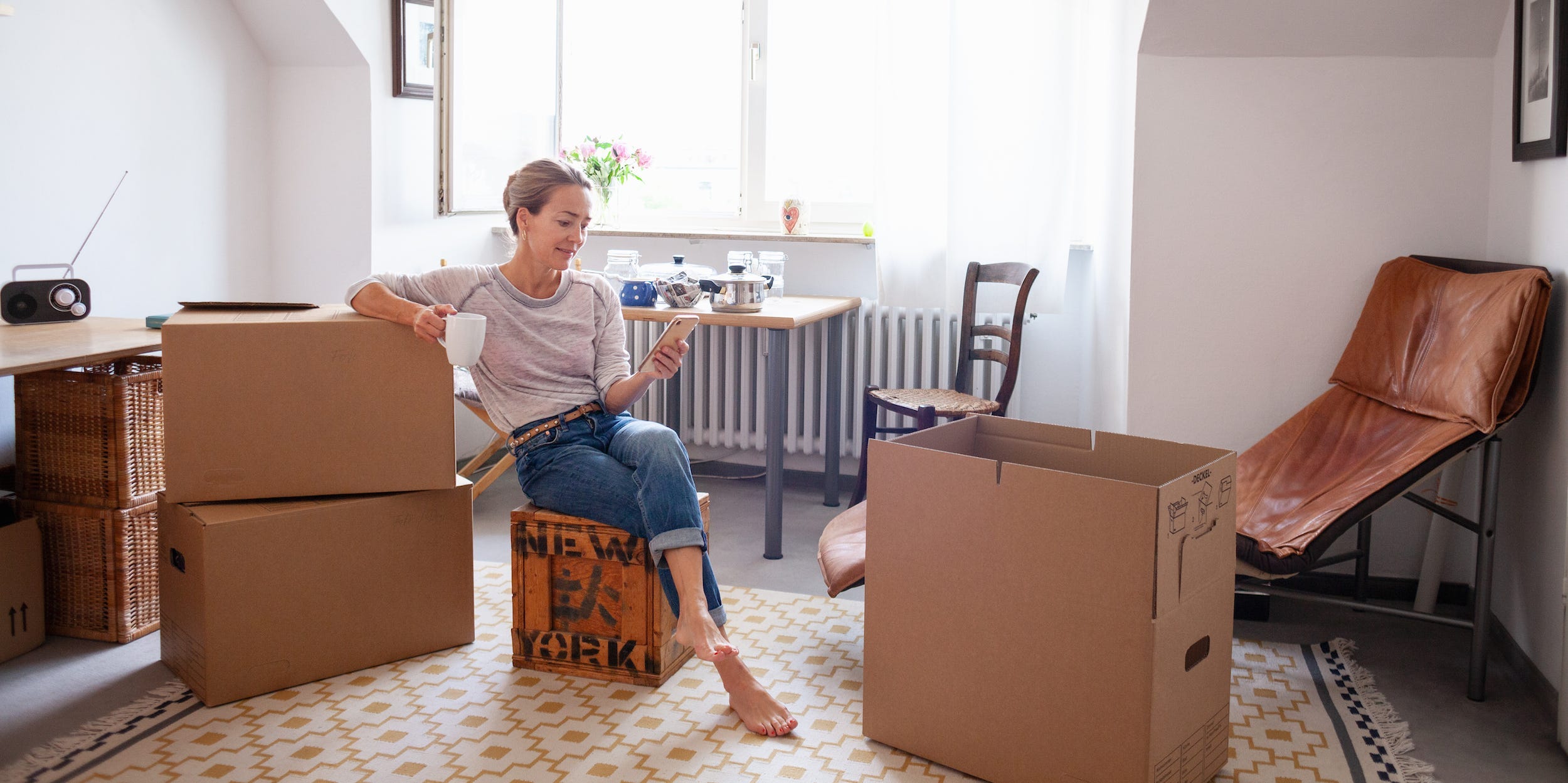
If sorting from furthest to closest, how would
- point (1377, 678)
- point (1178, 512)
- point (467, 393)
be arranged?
point (467, 393) → point (1377, 678) → point (1178, 512)

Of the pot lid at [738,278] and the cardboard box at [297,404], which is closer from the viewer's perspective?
the cardboard box at [297,404]

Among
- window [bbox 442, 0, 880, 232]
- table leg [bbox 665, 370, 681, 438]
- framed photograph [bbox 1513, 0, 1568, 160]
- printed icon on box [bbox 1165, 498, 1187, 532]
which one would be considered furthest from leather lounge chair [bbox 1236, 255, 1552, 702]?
table leg [bbox 665, 370, 681, 438]

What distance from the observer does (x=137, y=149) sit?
3.17m

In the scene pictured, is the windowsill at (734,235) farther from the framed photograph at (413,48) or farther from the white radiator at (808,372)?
the framed photograph at (413,48)

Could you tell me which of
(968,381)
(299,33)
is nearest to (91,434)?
(299,33)

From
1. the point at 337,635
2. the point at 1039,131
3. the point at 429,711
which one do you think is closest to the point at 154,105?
the point at 337,635

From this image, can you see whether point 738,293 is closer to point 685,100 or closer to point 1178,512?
point 685,100

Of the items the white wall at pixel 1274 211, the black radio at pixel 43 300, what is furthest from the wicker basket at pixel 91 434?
the white wall at pixel 1274 211

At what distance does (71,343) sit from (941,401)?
2.28 metres

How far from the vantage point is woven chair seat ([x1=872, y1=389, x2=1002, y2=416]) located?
3365mm

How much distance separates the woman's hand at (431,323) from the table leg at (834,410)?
6.21ft

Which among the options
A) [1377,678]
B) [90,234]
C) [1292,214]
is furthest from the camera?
[90,234]

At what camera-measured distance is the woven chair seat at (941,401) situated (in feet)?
11.0

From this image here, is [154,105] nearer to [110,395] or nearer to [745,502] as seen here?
[110,395]
